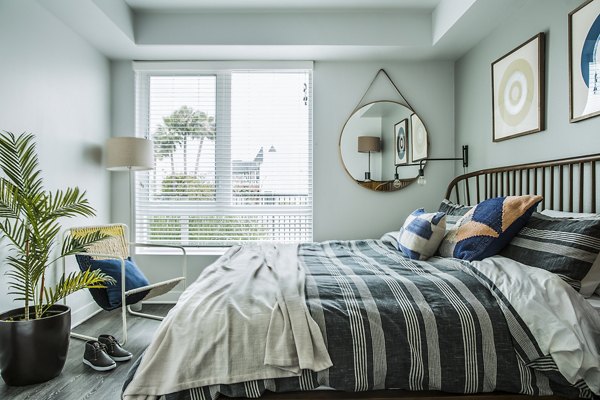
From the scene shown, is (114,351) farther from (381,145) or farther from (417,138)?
(417,138)

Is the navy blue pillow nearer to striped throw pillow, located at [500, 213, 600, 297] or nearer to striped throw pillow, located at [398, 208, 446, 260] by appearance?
striped throw pillow, located at [398, 208, 446, 260]

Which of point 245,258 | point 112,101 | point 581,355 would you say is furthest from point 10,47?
point 581,355

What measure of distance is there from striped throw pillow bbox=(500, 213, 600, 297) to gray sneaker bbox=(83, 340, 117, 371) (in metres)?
2.40

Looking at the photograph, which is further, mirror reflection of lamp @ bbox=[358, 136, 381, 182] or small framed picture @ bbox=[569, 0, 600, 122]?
mirror reflection of lamp @ bbox=[358, 136, 381, 182]

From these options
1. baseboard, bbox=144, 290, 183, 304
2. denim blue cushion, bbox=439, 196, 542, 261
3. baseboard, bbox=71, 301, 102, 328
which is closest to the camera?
denim blue cushion, bbox=439, 196, 542, 261

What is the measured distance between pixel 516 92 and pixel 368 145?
138 cm

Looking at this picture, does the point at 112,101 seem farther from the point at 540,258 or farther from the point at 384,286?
the point at 540,258

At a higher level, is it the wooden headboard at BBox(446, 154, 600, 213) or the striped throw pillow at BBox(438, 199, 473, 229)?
the wooden headboard at BBox(446, 154, 600, 213)

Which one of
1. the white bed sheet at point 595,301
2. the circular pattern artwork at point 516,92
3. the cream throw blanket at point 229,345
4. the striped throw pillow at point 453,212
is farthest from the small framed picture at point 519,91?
the cream throw blanket at point 229,345

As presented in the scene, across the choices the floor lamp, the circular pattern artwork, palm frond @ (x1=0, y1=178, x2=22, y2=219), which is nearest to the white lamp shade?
the floor lamp

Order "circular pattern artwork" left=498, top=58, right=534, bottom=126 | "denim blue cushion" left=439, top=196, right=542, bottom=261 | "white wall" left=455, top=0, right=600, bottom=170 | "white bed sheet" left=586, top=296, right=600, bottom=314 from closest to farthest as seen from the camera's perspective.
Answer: "white bed sheet" left=586, top=296, right=600, bottom=314 → "denim blue cushion" left=439, top=196, right=542, bottom=261 → "white wall" left=455, top=0, right=600, bottom=170 → "circular pattern artwork" left=498, top=58, right=534, bottom=126

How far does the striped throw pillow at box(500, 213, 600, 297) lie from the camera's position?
65.3 inches

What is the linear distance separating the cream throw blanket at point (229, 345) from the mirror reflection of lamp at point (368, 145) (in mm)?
2378

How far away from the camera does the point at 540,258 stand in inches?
71.2
